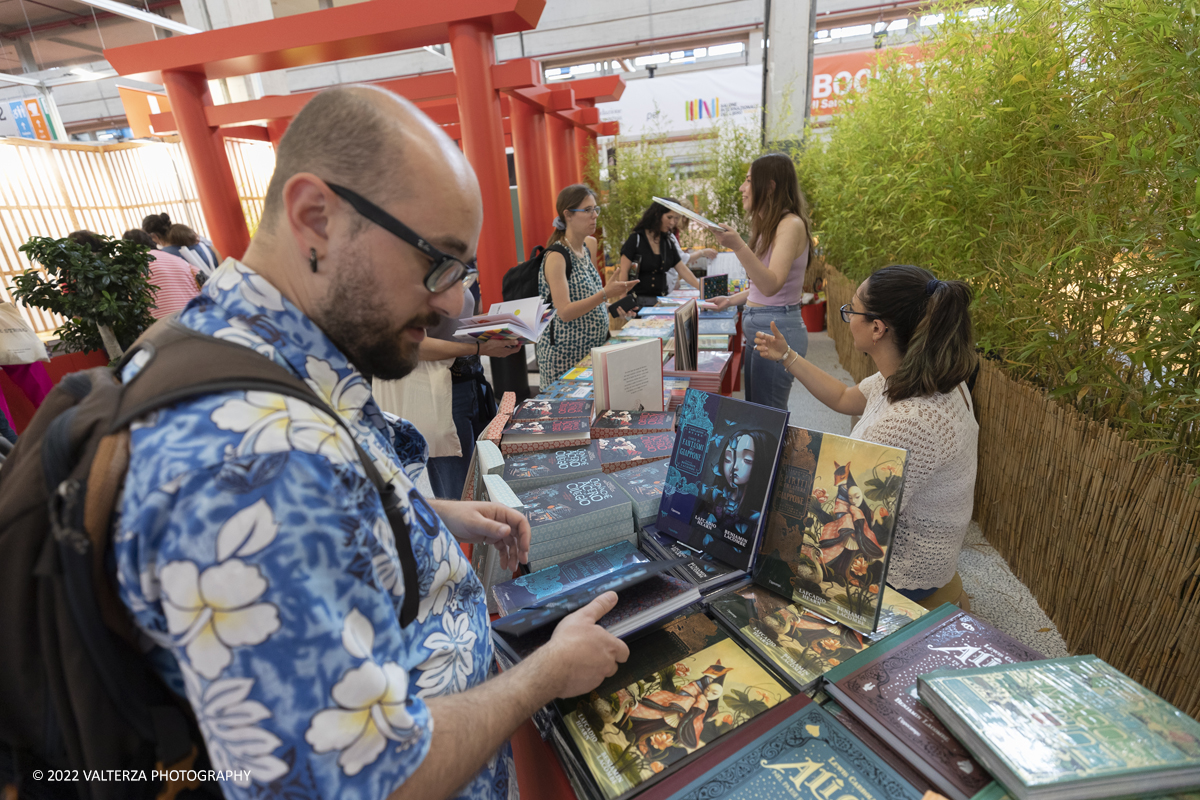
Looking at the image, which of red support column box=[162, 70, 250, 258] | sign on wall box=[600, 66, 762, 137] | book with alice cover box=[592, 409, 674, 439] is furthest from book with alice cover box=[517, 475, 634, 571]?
sign on wall box=[600, 66, 762, 137]

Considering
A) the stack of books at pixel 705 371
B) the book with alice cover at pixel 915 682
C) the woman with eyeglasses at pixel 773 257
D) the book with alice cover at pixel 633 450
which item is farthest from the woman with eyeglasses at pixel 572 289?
the book with alice cover at pixel 915 682

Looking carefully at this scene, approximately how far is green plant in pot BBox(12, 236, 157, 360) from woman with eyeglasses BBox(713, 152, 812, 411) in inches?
161

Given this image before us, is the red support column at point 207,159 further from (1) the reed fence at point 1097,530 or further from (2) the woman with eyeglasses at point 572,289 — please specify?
(1) the reed fence at point 1097,530

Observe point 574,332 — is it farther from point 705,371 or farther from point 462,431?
point 462,431

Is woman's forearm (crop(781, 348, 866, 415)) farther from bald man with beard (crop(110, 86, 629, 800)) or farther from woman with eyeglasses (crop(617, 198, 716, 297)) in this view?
woman with eyeglasses (crop(617, 198, 716, 297))

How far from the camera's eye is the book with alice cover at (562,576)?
1114 mm

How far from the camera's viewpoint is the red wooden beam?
3211 mm

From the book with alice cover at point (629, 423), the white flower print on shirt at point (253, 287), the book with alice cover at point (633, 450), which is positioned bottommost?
the book with alice cover at point (633, 450)

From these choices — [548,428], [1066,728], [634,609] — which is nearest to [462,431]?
[548,428]

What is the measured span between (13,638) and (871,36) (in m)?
14.1

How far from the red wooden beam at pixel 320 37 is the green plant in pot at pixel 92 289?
4.34ft

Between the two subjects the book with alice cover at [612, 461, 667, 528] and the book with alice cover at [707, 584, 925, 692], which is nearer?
the book with alice cover at [707, 584, 925, 692]

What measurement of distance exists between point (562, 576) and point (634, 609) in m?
0.27

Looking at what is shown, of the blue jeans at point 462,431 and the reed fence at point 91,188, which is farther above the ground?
the reed fence at point 91,188
